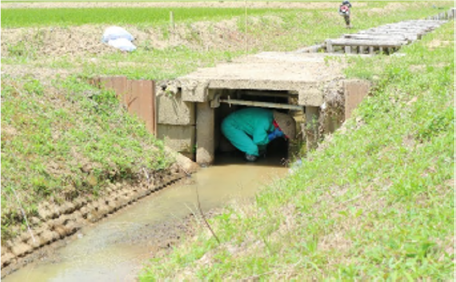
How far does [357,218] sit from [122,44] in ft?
40.7

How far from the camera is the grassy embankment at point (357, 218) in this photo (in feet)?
19.2

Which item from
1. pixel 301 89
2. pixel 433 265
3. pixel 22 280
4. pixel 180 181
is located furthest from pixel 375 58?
pixel 433 265

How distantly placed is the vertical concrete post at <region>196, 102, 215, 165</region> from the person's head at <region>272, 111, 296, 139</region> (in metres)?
1.31

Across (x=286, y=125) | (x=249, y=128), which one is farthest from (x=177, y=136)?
(x=286, y=125)

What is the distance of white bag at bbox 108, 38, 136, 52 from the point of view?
59.3 ft

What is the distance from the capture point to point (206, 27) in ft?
72.0

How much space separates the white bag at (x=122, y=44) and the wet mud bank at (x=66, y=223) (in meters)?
6.26

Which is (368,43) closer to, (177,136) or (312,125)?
(312,125)

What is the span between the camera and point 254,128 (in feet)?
47.5

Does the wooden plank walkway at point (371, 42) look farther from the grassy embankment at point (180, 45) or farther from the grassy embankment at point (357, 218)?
the grassy embankment at point (357, 218)

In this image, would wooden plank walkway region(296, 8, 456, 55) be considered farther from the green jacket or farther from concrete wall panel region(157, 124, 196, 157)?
concrete wall panel region(157, 124, 196, 157)

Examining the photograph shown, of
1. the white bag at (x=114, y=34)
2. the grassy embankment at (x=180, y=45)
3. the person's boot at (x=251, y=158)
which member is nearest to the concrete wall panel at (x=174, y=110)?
the grassy embankment at (x=180, y=45)

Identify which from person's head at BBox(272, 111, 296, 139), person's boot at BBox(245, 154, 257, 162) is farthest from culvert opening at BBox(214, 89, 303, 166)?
person's head at BBox(272, 111, 296, 139)

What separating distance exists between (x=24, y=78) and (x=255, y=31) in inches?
478
